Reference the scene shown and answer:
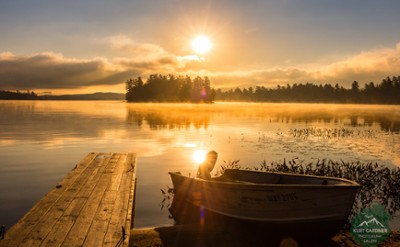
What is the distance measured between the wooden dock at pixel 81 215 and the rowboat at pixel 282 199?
298 centimetres

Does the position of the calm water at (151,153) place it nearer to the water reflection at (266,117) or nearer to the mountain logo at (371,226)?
the mountain logo at (371,226)

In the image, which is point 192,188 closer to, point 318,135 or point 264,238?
point 264,238

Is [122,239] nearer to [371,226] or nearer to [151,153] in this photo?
[371,226]

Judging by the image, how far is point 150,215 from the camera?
13.9 meters

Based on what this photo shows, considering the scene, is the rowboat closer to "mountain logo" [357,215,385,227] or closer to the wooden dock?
"mountain logo" [357,215,385,227]

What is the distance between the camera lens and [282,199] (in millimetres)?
10383

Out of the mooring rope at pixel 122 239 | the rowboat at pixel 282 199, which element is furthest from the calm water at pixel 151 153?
the mooring rope at pixel 122 239

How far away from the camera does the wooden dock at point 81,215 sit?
27.2ft

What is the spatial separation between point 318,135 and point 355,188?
29334 millimetres

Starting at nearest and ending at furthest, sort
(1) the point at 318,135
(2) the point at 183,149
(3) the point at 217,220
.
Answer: (3) the point at 217,220, (2) the point at 183,149, (1) the point at 318,135

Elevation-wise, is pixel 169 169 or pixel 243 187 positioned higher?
pixel 243 187

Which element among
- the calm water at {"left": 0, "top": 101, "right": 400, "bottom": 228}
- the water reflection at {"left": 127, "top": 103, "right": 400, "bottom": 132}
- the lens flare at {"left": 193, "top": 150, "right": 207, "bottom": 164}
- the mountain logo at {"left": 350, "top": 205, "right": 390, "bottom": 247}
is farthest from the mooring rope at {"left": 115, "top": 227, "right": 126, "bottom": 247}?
the water reflection at {"left": 127, "top": 103, "right": 400, "bottom": 132}

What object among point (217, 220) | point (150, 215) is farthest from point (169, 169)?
point (217, 220)

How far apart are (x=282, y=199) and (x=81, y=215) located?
18.7 feet
